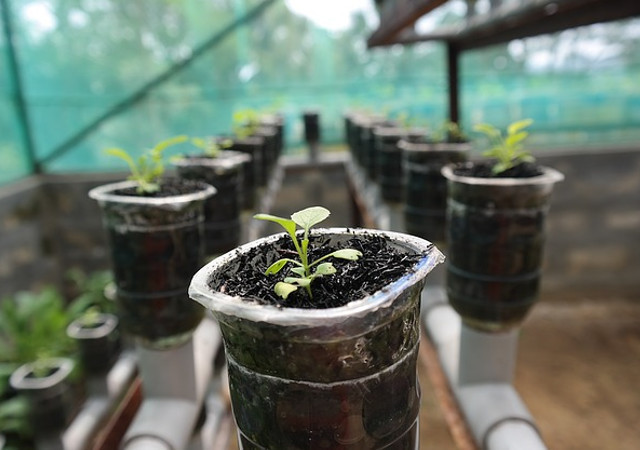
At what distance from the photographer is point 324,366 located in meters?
0.70

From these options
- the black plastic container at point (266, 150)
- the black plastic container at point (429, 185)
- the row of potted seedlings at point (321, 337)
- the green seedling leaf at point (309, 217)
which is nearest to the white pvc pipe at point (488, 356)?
the black plastic container at point (429, 185)

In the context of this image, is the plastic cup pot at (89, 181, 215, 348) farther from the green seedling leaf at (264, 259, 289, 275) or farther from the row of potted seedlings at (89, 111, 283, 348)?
the green seedling leaf at (264, 259, 289, 275)

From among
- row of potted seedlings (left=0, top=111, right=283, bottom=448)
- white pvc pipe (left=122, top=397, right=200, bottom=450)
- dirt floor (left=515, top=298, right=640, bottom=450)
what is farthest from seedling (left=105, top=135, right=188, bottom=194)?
dirt floor (left=515, top=298, right=640, bottom=450)

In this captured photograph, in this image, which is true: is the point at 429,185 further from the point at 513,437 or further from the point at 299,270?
the point at 299,270

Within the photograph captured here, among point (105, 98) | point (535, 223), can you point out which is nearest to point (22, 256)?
point (105, 98)

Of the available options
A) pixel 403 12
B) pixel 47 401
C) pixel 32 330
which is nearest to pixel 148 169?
pixel 403 12

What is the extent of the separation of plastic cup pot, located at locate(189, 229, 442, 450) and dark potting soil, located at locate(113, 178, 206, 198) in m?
1.06

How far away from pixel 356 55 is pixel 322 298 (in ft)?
21.8

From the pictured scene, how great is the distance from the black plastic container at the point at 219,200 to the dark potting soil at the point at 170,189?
0.68ft

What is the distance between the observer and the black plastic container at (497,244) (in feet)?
5.02

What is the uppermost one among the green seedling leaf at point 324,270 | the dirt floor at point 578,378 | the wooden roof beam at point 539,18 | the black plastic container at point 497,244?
the wooden roof beam at point 539,18

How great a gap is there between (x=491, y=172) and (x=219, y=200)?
1.21 meters

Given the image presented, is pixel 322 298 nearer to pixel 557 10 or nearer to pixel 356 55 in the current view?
pixel 557 10

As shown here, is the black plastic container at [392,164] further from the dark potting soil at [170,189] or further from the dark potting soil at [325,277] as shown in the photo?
the dark potting soil at [325,277]
